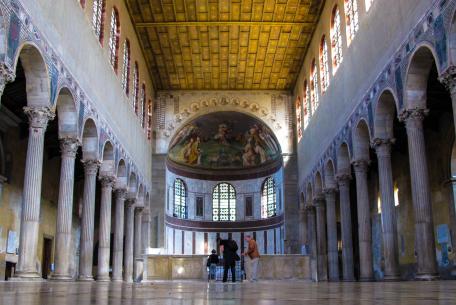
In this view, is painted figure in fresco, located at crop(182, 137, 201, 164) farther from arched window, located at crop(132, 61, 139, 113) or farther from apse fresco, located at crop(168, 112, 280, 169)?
arched window, located at crop(132, 61, 139, 113)

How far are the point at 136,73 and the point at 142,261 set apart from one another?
31.5ft

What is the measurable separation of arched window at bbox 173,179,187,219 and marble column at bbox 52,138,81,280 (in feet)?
72.3

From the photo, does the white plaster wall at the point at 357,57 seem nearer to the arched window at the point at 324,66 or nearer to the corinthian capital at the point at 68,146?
the arched window at the point at 324,66

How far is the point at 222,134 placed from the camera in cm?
3922

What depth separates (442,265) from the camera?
65.4 ft

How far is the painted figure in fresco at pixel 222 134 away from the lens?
3853cm

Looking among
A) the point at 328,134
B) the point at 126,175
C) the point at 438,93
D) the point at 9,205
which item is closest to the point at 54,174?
the point at 126,175

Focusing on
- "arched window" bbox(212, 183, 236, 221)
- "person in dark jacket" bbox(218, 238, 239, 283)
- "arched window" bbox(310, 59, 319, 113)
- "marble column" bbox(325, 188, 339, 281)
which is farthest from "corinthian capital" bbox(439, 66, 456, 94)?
"arched window" bbox(212, 183, 236, 221)

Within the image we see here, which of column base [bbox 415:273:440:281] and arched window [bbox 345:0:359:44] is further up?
arched window [bbox 345:0:359:44]

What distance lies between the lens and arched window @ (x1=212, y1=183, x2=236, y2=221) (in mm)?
41812

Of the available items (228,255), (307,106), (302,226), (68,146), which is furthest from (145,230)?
(68,146)

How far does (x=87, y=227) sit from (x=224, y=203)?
2305 cm

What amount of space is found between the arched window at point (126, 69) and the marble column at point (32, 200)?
35.1ft

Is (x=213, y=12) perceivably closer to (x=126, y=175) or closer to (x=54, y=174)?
(x=126, y=175)
